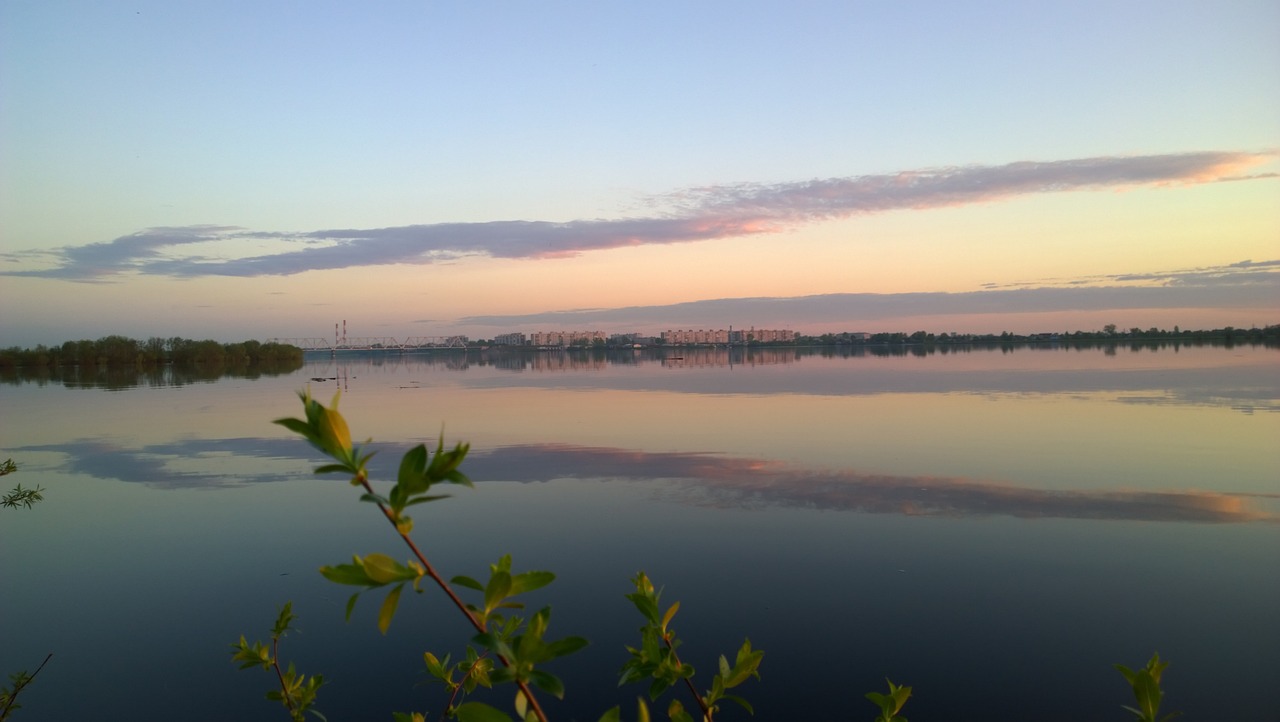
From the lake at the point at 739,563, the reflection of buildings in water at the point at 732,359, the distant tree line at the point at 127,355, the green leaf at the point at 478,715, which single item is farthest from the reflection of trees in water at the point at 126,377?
the green leaf at the point at 478,715

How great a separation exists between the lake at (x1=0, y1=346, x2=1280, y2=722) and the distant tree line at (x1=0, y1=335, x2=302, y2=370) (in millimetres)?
70180

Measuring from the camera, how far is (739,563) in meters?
7.03

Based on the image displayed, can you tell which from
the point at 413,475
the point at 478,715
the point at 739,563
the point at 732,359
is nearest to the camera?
the point at 413,475

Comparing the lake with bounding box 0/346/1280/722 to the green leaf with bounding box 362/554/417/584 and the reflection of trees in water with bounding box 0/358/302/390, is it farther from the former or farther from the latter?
the reflection of trees in water with bounding box 0/358/302/390

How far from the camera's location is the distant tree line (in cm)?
7388

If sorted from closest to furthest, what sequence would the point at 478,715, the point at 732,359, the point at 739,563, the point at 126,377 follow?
1. the point at 478,715
2. the point at 739,563
3. the point at 126,377
4. the point at 732,359

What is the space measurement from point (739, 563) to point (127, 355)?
3392 inches

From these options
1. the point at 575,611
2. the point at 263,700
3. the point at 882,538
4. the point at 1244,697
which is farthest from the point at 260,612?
the point at 1244,697

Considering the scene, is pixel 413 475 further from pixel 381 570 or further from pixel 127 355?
pixel 127 355

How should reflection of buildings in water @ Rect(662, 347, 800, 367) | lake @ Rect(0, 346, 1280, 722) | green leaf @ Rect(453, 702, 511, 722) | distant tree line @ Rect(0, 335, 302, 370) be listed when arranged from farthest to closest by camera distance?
distant tree line @ Rect(0, 335, 302, 370), reflection of buildings in water @ Rect(662, 347, 800, 367), lake @ Rect(0, 346, 1280, 722), green leaf @ Rect(453, 702, 511, 722)

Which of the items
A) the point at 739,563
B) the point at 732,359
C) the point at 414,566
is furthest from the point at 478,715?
the point at 732,359

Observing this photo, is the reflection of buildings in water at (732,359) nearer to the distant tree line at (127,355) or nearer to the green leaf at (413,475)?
the distant tree line at (127,355)

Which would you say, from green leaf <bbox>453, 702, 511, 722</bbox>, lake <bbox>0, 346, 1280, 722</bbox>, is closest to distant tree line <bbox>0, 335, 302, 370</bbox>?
lake <bbox>0, 346, 1280, 722</bbox>

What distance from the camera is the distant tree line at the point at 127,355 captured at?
73875 mm
